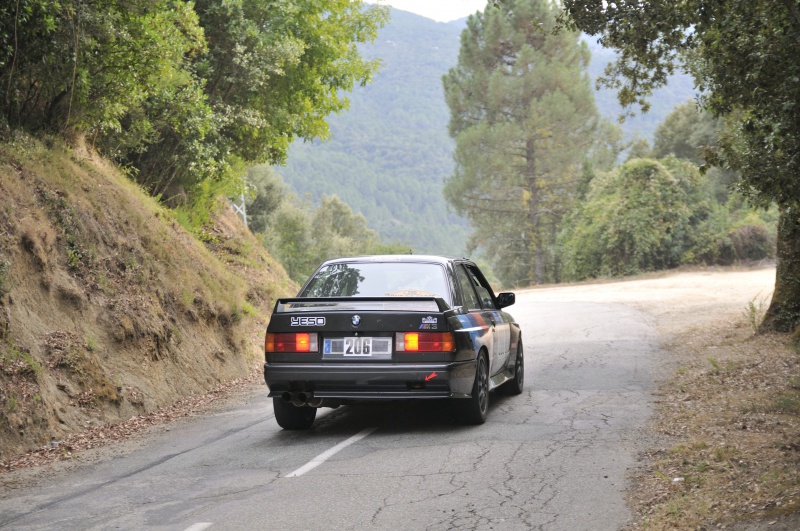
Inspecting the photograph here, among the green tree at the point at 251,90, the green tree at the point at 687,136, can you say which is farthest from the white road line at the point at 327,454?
the green tree at the point at 687,136

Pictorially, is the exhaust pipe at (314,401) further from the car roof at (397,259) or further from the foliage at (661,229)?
the foliage at (661,229)

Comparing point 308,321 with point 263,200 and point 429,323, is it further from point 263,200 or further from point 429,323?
point 263,200

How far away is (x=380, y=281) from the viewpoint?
361 inches

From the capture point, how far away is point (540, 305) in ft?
92.0

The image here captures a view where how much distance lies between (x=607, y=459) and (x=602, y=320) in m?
15.2

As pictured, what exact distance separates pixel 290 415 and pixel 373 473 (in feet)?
7.33

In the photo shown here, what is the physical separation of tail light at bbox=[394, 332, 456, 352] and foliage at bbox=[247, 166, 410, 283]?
31387 mm

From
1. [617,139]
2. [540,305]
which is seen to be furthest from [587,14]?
[617,139]

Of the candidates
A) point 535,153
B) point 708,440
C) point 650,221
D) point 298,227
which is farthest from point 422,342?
point 298,227

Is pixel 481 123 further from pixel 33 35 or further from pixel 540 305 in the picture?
pixel 33 35

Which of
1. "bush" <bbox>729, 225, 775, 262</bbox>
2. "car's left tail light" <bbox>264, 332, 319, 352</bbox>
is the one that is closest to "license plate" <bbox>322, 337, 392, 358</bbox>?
"car's left tail light" <bbox>264, 332, 319, 352</bbox>

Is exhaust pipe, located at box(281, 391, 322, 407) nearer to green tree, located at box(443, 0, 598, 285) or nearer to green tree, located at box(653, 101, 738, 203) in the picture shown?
green tree, located at box(443, 0, 598, 285)

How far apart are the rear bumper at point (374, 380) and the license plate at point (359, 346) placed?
0.11 m

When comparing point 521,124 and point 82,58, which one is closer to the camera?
point 82,58
